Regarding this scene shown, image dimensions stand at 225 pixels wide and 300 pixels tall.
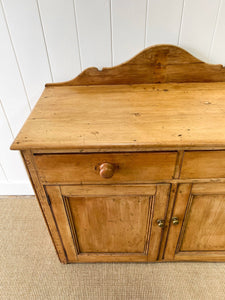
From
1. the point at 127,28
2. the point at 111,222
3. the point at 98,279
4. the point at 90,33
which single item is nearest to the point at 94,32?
the point at 90,33

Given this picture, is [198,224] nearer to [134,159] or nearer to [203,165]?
[203,165]

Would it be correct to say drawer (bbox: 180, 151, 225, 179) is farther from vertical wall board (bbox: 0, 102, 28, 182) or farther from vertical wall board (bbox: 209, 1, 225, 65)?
vertical wall board (bbox: 0, 102, 28, 182)

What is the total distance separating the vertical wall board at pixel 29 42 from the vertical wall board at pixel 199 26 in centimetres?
65

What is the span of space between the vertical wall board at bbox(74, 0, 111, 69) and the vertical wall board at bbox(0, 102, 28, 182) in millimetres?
594

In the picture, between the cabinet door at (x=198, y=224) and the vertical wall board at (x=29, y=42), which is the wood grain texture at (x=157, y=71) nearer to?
the vertical wall board at (x=29, y=42)

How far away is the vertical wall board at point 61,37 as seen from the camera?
2.87ft

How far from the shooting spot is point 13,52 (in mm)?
986

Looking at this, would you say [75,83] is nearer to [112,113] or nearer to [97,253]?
[112,113]

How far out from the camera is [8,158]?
1337mm

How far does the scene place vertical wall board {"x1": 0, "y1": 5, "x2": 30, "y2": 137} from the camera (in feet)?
3.17

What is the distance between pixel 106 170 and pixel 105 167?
0.01 metres

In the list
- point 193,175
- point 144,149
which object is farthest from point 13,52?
point 193,175

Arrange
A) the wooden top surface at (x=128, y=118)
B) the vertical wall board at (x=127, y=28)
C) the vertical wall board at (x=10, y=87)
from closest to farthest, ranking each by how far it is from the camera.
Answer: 1. the wooden top surface at (x=128, y=118)
2. the vertical wall board at (x=127, y=28)
3. the vertical wall board at (x=10, y=87)

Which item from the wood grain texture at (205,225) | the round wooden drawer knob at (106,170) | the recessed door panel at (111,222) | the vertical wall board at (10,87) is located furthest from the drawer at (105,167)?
the vertical wall board at (10,87)
